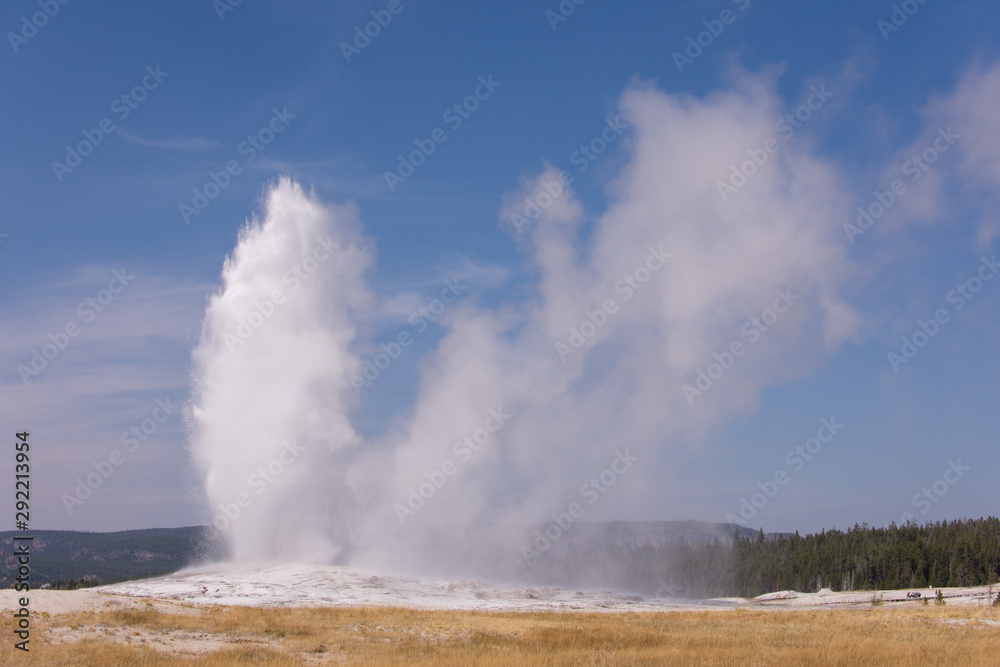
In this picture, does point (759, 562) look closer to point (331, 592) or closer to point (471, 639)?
point (331, 592)

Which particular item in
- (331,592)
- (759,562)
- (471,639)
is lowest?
(759,562)

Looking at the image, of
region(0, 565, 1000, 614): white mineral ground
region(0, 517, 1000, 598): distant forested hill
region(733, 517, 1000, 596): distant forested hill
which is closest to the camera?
region(0, 565, 1000, 614): white mineral ground

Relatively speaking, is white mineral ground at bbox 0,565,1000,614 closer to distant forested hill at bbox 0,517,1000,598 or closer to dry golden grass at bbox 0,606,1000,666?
dry golden grass at bbox 0,606,1000,666

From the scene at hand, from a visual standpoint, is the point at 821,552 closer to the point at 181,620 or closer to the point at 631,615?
the point at 631,615

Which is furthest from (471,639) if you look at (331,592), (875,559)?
(875,559)

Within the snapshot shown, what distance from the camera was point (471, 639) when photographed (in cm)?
2697

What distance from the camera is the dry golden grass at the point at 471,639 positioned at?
20.7 m

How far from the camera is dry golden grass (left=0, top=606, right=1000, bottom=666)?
67.8 feet

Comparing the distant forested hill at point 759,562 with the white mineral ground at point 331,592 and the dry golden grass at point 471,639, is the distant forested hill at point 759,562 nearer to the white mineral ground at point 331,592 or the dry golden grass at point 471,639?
the white mineral ground at point 331,592

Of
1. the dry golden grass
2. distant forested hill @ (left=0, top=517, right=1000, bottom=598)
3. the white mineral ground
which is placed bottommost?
distant forested hill @ (left=0, top=517, right=1000, bottom=598)

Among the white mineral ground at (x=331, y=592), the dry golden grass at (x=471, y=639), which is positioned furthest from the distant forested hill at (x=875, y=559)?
the dry golden grass at (x=471, y=639)

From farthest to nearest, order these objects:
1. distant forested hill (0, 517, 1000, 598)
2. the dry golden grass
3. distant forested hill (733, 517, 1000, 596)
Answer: distant forested hill (733, 517, 1000, 596)
distant forested hill (0, 517, 1000, 598)
the dry golden grass

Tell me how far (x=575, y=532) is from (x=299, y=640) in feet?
327

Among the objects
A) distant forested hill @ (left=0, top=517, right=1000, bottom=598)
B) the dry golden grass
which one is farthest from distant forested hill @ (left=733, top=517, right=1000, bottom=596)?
the dry golden grass
